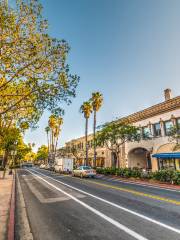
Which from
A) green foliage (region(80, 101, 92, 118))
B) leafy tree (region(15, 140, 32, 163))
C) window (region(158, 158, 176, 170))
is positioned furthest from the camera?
leafy tree (region(15, 140, 32, 163))

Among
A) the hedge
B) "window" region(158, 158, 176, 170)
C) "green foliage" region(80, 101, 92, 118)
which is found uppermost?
"green foliage" region(80, 101, 92, 118)

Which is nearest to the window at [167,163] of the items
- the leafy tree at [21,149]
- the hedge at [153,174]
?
the hedge at [153,174]

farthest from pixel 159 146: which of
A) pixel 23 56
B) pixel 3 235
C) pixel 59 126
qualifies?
pixel 59 126

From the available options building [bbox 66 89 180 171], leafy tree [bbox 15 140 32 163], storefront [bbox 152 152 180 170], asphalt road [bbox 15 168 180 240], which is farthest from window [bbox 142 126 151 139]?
leafy tree [bbox 15 140 32 163]

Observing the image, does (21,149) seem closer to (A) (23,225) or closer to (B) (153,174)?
(B) (153,174)

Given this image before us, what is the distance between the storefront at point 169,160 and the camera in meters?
21.5

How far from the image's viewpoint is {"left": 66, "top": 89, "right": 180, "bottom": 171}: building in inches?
922

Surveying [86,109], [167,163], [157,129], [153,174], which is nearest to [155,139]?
[157,129]

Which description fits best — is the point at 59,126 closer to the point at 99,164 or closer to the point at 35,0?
the point at 99,164

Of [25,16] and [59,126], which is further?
[59,126]

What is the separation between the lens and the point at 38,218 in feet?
23.6

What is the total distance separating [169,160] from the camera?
24.0 meters

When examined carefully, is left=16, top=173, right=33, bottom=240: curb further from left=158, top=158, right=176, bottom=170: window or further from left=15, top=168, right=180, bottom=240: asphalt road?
left=158, top=158, right=176, bottom=170: window

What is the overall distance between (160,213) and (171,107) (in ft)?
62.3
